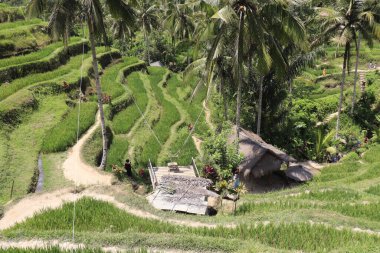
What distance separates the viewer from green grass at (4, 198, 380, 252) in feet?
28.8

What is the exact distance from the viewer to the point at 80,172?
1633 centimetres

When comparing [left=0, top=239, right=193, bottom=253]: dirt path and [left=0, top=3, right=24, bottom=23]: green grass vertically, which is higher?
[left=0, top=3, right=24, bottom=23]: green grass

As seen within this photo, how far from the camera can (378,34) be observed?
22.6 metres

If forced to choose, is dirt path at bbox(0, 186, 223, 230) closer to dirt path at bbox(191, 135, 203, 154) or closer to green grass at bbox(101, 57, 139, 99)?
dirt path at bbox(191, 135, 203, 154)

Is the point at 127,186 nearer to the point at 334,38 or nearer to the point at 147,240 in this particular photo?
the point at 147,240

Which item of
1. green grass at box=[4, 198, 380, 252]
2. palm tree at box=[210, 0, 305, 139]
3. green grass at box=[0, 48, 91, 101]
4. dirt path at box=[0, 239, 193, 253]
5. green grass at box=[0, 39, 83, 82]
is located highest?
palm tree at box=[210, 0, 305, 139]

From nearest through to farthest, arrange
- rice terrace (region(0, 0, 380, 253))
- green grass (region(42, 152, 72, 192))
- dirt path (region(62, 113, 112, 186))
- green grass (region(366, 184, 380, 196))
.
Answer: rice terrace (region(0, 0, 380, 253)) < green grass (region(366, 184, 380, 196)) < green grass (region(42, 152, 72, 192)) < dirt path (region(62, 113, 112, 186))

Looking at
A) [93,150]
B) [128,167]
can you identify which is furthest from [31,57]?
[128,167]

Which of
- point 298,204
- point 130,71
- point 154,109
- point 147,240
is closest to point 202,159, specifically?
point 298,204

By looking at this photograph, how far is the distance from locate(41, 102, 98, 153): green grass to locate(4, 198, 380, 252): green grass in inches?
287

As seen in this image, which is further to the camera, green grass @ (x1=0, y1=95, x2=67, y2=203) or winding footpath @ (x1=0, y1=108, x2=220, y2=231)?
green grass @ (x1=0, y1=95, x2=67, y2=203)

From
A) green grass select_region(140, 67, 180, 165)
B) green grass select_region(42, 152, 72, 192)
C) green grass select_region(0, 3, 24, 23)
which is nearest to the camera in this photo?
green grass select_region(42, 152, 72, 192)

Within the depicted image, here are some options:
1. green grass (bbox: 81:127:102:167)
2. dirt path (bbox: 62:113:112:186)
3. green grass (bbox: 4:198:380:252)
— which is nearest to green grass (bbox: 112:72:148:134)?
green grass (bbox: 81:127:102:167)

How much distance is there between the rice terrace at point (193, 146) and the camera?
33.0 ft
